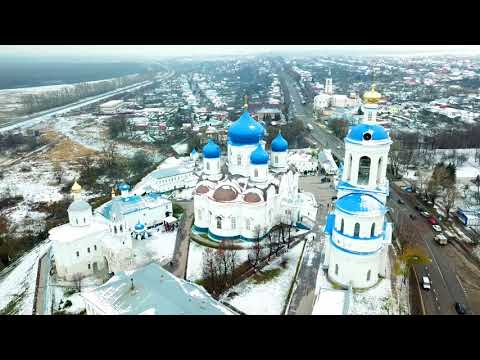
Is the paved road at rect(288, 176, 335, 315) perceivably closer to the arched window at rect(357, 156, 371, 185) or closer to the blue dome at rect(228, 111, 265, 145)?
the arched window at rect(357, 156, 371, 185)

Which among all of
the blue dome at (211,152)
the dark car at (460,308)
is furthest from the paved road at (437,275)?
the blue dome at (211,152)

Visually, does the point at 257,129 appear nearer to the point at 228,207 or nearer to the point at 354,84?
the point at 228,207

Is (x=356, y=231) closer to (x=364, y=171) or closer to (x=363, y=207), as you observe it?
(x=363, y=207)

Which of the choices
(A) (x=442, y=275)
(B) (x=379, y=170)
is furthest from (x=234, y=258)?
(A) (x=442, y=275)

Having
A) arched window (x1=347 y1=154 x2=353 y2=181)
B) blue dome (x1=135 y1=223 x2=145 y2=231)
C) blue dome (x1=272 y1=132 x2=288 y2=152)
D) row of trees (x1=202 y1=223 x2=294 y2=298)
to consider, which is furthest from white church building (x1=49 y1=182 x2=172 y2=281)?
arched window (x1=347 y1=154 x2=353 y2=181)
